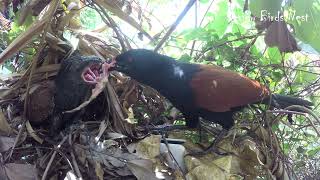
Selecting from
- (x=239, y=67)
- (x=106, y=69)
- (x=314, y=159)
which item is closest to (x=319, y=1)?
(x=106, y=69)

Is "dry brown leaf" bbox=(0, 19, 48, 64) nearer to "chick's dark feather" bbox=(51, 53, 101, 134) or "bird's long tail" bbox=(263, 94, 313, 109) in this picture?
"chick's dark feather" bbox=(51, 53, 101, 134)

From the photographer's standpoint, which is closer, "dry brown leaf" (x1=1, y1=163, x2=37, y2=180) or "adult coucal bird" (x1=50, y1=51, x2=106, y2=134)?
"dry brown leaf" (x1=1, y1=163, x2=37, y2=180)

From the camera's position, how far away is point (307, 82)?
1715 mm

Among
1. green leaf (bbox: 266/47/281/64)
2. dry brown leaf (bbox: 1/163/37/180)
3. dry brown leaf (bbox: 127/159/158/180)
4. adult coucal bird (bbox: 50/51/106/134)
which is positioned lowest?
dry brown leaf (bbox: 1/163/37/180)

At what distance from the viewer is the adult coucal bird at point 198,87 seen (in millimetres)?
1500

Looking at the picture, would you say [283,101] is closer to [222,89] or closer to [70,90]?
[222,89]

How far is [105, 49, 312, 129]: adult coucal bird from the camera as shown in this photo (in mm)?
1500

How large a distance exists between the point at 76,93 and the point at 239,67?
0.70m

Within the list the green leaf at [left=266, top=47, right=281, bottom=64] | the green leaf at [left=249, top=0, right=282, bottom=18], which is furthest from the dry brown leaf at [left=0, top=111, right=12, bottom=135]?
the green leaf at [left=266, top=47, right=281, bottom=64]

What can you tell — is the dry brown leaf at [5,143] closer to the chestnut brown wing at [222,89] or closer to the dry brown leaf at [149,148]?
the dry brown leaf at [149,148]

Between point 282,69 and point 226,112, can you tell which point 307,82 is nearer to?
point 282,69

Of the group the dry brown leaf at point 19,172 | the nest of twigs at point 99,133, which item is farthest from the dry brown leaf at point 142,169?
the dry brown leaf at point 19,172

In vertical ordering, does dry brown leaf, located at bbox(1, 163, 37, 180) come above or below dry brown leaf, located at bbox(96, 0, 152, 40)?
below

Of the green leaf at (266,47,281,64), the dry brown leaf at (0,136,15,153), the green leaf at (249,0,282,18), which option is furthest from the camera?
the green leaf at (266,47,281,64)
